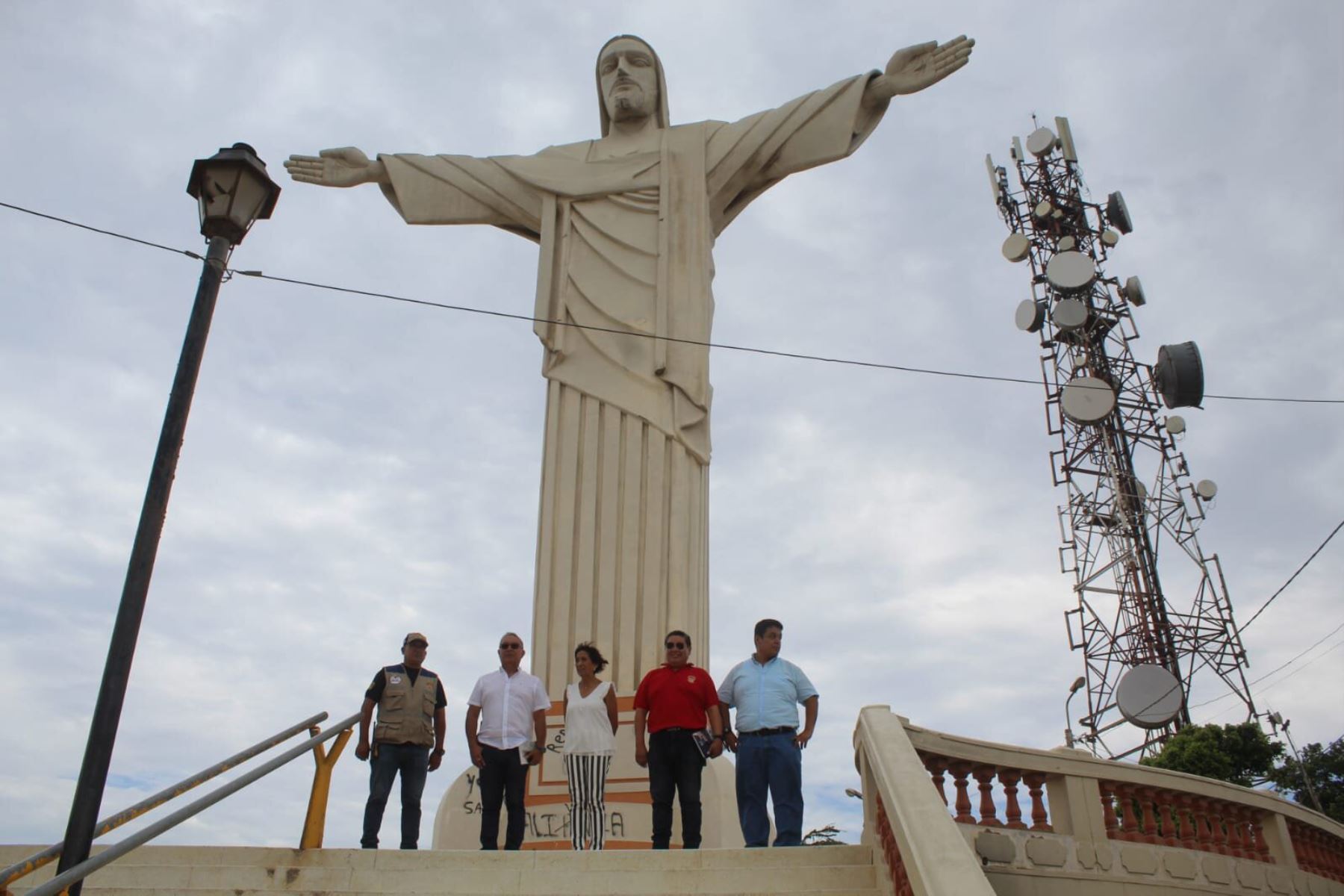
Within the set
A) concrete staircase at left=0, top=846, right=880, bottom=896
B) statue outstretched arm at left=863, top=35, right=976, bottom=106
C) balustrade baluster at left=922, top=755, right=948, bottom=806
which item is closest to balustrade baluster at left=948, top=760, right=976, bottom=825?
balustrade baluster at left=922, top=755, right=948, bottom=806

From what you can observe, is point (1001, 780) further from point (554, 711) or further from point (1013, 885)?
point (554, 711)

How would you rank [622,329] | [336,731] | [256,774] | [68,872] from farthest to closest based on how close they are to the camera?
1. [622,329]
2. [336,731]
3. [256,774]
4. [68,872]

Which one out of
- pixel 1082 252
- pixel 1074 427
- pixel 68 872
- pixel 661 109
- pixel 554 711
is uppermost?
pixel 1082 252

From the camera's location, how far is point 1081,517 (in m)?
24.2

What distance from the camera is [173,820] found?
5.12 metres

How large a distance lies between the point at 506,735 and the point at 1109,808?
3416 mm

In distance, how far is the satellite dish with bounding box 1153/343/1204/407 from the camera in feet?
78.3

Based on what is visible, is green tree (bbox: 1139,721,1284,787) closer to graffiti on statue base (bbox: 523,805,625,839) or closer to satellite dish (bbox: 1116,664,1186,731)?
satellite dish (bbox: 1116,664,1186,731)

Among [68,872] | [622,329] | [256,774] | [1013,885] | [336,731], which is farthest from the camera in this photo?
[622,329]

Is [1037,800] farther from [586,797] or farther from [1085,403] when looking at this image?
[1085,403]

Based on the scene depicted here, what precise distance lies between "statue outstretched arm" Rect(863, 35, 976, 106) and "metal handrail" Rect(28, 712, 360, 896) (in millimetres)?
6936

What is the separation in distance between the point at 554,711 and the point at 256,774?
3.64m

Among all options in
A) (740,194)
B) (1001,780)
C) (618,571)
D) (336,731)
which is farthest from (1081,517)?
(336,731)

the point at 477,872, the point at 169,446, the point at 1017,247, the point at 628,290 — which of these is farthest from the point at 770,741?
the point at 1017,247
